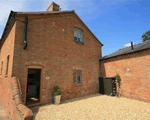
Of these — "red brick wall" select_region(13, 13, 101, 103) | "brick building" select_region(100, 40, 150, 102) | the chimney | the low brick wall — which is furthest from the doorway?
"brick building" select_region(100, 40, 150, 102)

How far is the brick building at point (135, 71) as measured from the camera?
320 inches

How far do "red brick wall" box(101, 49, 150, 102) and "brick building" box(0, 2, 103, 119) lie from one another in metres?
3.02

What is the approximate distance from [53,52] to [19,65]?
2831mm

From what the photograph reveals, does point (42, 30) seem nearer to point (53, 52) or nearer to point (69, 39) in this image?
point (53, 52)

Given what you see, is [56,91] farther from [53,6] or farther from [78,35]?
[53,6]

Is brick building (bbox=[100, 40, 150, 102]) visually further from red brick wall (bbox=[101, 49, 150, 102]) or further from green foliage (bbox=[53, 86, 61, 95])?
green foliage (bbox=[53, 86, 61, 95])

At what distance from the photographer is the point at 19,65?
263 inches

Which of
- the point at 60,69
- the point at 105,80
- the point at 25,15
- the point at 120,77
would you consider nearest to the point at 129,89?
the point at 120,77

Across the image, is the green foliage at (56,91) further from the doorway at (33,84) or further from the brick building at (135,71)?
the brick building at (135,71)

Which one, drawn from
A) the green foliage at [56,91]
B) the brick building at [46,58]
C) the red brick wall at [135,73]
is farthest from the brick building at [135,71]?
the green foliage at [56,91]

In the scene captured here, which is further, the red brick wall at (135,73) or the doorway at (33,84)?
the doorway at (33,84)

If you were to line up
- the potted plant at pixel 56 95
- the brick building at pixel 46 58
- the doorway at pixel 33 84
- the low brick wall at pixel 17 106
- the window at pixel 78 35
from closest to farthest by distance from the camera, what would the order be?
1. the low brick wall at pixel 17 106
2. the brick building at pixel 46 58
3. the potted plant at pixel 56 95
4. the doorway at pixel 33 84
5. the window at pixel 78 35

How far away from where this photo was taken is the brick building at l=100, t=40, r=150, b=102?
813cm

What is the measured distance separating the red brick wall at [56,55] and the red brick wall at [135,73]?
10.0 feet
